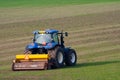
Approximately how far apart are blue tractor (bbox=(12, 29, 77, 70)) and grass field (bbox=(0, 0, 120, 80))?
0.44 metres

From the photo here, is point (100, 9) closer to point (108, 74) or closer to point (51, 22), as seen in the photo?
point (51, 22)

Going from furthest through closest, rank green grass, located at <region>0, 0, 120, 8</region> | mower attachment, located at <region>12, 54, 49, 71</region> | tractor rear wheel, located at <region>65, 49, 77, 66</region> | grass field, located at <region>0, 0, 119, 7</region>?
green grass, located at <region>0, 0, 120, 8</region> → grass field, located at <region>0, 0, 119, 7</region> → tractor rear wheel, located at <region>65, 49, 77, 66</region> → mower attachment, located at <region>12, 54, 49, 71</region>

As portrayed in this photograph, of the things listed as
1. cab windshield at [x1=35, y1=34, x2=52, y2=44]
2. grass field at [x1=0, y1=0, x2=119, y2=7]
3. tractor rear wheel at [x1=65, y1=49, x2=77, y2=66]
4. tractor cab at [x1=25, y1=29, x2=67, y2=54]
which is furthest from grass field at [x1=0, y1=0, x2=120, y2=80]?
grass field at [x1=0, y1=0, x2=119, y2=7]

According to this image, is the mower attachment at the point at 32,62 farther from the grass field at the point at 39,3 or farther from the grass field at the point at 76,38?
the grass field at the point at 39,3

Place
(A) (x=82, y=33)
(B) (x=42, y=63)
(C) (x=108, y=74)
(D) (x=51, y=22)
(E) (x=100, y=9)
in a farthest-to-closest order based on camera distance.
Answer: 1. (E) (x=100, y=9)
2. (D) (x=51, y=22)
3. (A) (x=82, y=33)
4. (B) (x=42, y=63)
5. (C) (x=108, y=74)

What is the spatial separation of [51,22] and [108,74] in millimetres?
24827

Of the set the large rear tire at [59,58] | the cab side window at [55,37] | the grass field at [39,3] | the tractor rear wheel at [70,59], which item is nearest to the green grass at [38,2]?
the grass field at [39,3]

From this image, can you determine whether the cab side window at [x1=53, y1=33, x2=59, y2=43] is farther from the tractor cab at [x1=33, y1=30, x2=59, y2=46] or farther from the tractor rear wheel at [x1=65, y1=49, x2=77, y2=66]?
the tractor rear wheel at [x1=65, y1=49, x2=77, y2=66]

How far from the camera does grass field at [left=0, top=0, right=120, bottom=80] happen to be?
20.2 metres

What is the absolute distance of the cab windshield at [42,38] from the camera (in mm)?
23688

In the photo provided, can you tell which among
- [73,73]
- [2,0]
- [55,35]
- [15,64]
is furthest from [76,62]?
[2,0]

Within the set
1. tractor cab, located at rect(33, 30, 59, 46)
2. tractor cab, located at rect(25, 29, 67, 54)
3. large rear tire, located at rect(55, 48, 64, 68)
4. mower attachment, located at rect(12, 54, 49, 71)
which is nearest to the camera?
mower attachment, located at rect(12, 54, 49, 71)

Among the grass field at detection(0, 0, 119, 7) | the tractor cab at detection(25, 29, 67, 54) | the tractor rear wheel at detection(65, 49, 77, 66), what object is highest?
the grass field at detection(0, 0, 119, 7)

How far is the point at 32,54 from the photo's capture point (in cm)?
2322
